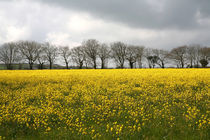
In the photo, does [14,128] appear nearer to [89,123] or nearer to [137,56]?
[89,123]

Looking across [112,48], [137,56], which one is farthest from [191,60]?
[112,48]

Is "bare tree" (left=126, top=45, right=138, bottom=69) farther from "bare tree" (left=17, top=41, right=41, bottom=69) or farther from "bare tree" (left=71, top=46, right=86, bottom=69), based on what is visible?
"bare tree" (left=17, top=41, right=41, bottom=69)

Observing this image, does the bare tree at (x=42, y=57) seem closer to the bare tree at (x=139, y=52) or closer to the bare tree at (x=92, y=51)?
the bare tree at (x=92, y=51)

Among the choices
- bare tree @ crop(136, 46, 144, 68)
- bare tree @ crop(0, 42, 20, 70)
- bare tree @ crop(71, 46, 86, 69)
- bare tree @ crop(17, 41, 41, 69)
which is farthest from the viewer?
bare tree @ crop(136, 46, 144, 68)

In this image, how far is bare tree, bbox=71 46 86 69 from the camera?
63.2 m

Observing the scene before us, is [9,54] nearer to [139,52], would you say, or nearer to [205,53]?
[139,52]

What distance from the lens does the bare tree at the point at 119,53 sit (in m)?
64.2

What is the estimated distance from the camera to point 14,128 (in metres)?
5.64

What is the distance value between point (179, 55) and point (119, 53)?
87.8 ft

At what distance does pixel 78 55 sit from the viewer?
212 feet

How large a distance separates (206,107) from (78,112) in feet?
19.4

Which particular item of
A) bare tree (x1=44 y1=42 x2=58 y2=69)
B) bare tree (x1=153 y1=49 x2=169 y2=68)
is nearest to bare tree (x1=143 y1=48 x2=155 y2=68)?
bare tree (x1=153 y1=49 x2=169 y2=68)

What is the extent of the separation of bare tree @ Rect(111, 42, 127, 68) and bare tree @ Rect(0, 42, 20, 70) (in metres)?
40.9

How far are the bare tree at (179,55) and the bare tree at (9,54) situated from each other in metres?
67.8
